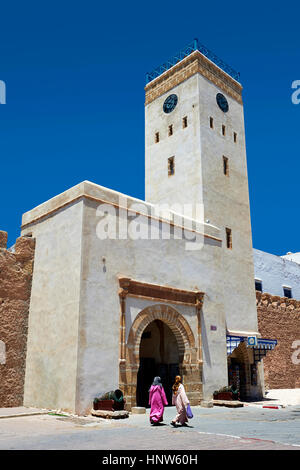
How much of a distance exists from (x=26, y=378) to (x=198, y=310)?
600 centimetres

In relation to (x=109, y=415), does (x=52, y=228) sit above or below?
above

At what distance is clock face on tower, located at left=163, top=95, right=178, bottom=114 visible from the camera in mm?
21219

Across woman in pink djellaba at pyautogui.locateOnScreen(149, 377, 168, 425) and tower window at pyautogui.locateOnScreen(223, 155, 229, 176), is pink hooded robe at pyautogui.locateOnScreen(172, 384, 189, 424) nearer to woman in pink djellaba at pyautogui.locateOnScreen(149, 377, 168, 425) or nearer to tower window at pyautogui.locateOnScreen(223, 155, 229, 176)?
woman in pink djellaba at pyautogui.locateOnScreen(149, 377, 168, 425)

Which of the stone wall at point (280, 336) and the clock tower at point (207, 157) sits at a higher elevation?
the clock tower at point (207, 157)

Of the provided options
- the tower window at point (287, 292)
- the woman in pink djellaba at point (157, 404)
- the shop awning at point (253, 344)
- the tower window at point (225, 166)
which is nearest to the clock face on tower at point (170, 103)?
the tower window at point (225, 166)

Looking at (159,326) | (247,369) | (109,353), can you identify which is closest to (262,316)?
(247,369)

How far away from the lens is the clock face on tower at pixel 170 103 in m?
21.2

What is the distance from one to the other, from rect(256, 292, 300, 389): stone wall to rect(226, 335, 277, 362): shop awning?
12.2 ft

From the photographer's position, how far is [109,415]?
10.8 metres

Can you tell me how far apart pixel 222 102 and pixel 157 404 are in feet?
51.7

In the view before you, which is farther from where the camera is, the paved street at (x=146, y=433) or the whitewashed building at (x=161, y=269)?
the whitewashed building at (x=161, y=269)

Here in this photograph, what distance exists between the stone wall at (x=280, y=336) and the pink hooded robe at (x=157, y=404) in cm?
1375

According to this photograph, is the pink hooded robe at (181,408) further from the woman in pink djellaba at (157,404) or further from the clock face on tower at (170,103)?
the clock face on tower at (170,103)

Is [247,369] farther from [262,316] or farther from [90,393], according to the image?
[90,393]
